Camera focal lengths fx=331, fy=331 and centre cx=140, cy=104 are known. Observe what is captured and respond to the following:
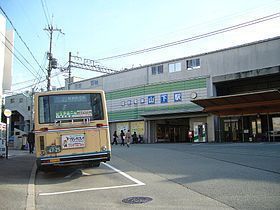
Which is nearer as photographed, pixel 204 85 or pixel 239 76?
pixel 239 76

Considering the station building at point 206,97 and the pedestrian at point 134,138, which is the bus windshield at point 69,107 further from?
the pedestrian at point 134,138

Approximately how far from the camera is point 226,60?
33.8 metres

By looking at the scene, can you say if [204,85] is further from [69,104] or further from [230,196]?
[230,196]

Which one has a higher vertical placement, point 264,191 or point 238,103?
point 238,103

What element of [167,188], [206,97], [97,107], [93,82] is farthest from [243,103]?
[93,82]

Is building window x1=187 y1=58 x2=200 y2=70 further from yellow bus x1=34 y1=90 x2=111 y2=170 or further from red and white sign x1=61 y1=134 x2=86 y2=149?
red and white sign x1=61 y1=134 x2=86 y2=149

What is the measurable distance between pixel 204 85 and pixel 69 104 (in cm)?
2589

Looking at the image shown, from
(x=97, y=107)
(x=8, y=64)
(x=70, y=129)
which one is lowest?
(x=70, y=129)

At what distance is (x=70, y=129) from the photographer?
1085 cm

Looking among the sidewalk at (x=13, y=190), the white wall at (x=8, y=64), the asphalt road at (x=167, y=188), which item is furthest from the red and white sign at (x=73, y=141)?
the white wall at (x=8, y=64)

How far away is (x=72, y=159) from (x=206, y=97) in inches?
995

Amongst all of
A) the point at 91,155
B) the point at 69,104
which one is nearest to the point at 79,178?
the point at 91,155

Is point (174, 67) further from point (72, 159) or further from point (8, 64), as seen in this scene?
point (72, 159)

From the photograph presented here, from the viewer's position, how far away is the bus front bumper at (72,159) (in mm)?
10547
